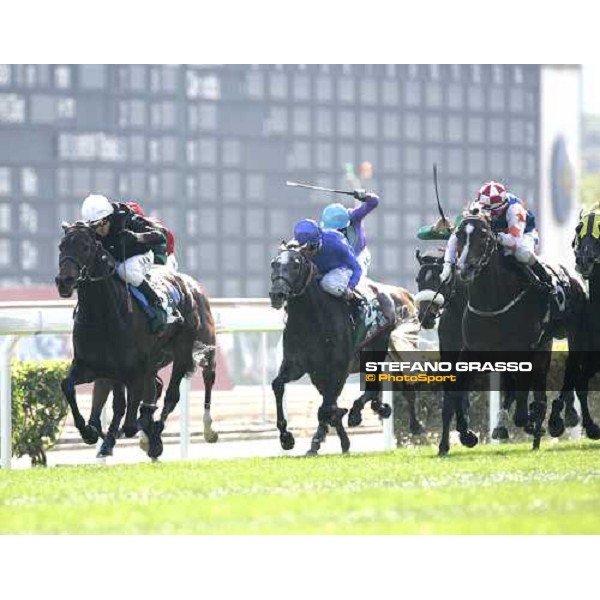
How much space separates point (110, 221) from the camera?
45.8ft

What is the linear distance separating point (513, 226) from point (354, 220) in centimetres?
197

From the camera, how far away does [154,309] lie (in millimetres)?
14211

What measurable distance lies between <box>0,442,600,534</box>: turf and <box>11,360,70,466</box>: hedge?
3.01m

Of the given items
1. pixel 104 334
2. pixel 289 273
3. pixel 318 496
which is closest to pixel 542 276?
pixel 289 273

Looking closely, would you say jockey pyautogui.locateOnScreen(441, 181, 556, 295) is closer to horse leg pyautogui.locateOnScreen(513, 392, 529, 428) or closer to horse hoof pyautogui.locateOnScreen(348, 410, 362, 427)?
horse leg pyautogui.locateOnScreen(513, 392, 529, 428)

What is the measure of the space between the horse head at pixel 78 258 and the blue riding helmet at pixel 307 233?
1698 mm

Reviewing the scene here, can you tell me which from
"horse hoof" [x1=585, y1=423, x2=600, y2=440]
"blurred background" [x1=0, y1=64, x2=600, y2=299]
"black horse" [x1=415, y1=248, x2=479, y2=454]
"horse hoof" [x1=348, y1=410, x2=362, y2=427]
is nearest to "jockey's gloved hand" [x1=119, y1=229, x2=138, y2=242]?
"black horse" [x1=415, y1=248, x2=479, y2=454]

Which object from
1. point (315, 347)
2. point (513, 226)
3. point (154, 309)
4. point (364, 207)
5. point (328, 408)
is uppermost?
point (364, 207)

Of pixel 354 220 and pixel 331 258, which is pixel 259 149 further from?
pixel 331 258

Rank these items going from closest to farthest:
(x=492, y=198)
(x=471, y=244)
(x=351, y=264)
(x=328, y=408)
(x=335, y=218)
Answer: (x=471, y=244), (x=492, y=198), (x=328, y=408), (x=351, y=264), (x=335, y=218)

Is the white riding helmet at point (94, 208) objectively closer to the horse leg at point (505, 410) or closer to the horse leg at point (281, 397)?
the horse leg at point (281, 397)

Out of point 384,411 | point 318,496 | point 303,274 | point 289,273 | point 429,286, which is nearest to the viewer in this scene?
point 318,496
